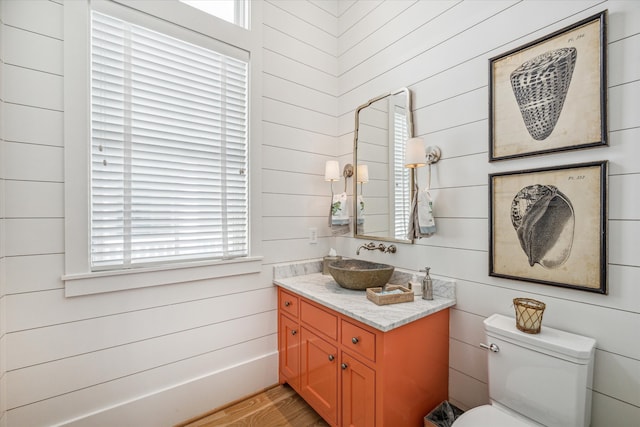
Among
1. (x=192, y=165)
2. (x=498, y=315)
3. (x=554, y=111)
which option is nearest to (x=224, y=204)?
(x=192, y=165)

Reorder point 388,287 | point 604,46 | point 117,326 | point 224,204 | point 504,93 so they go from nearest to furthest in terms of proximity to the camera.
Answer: point 604,46 < point 504,93 < point 117,326 < point 388,287 < point 224,204

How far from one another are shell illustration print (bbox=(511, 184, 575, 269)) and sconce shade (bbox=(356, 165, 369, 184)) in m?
1.01

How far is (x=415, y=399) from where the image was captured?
1.46 meters

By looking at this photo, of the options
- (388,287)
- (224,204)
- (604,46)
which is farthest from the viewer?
(224,204)

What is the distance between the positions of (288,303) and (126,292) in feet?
3.16

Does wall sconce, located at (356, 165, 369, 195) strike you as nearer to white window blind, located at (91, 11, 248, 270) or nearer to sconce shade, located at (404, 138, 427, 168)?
sconce shade, located at (404, 138, 427, 168)

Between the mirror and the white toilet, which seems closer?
the white toilet

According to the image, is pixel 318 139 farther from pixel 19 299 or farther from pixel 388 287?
pixel 19 299

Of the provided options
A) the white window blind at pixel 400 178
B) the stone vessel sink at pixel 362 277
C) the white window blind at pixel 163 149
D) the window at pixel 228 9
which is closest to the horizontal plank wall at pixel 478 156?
the white window blind at pixel 400 178

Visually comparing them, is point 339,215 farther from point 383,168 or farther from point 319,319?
point 319,319

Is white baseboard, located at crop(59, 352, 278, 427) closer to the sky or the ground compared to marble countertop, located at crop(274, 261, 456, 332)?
closer to the ground

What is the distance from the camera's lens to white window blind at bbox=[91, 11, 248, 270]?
1.52 m

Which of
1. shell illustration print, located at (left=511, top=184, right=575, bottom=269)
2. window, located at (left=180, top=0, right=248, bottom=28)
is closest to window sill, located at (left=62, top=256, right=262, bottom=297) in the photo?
shell illustration print, located at (left=511, top=184, right=575, bottom=269)

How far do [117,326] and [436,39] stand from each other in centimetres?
246
